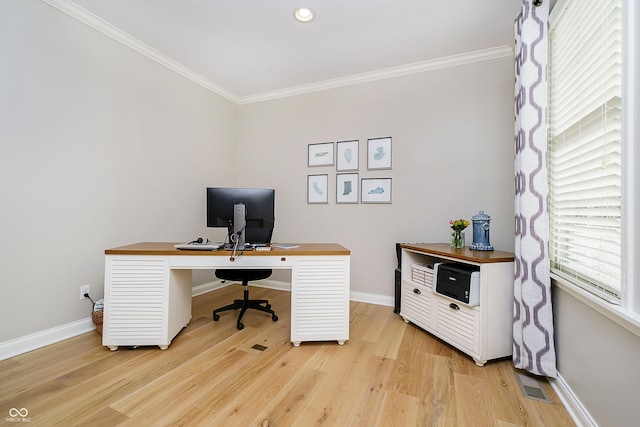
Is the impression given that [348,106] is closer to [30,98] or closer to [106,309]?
[30,98]

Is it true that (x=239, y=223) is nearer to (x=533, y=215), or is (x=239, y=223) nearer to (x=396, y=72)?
(x=533, y=215)

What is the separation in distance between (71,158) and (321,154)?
2415 mm

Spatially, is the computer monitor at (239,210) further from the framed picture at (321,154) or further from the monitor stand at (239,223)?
the framed picture at (321,154)

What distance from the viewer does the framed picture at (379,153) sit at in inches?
123

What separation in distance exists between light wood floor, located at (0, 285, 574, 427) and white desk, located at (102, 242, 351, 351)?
12 centimetres

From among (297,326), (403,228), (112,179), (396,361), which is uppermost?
(112,179)

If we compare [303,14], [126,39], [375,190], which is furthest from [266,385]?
[126,39]

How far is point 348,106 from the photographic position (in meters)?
3.33

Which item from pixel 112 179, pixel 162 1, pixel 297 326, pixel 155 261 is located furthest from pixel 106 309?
pixel 162 1

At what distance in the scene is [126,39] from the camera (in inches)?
101

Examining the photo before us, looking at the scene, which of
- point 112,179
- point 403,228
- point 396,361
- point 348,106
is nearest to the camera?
→ point 396,361

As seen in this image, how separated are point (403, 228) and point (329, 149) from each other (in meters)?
1.32

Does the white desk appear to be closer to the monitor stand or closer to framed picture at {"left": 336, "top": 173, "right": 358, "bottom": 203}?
the monitor stand

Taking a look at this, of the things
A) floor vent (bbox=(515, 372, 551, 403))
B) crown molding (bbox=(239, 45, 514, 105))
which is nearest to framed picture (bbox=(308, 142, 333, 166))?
crown molding (bbox=(239, 45, 514, 105))
